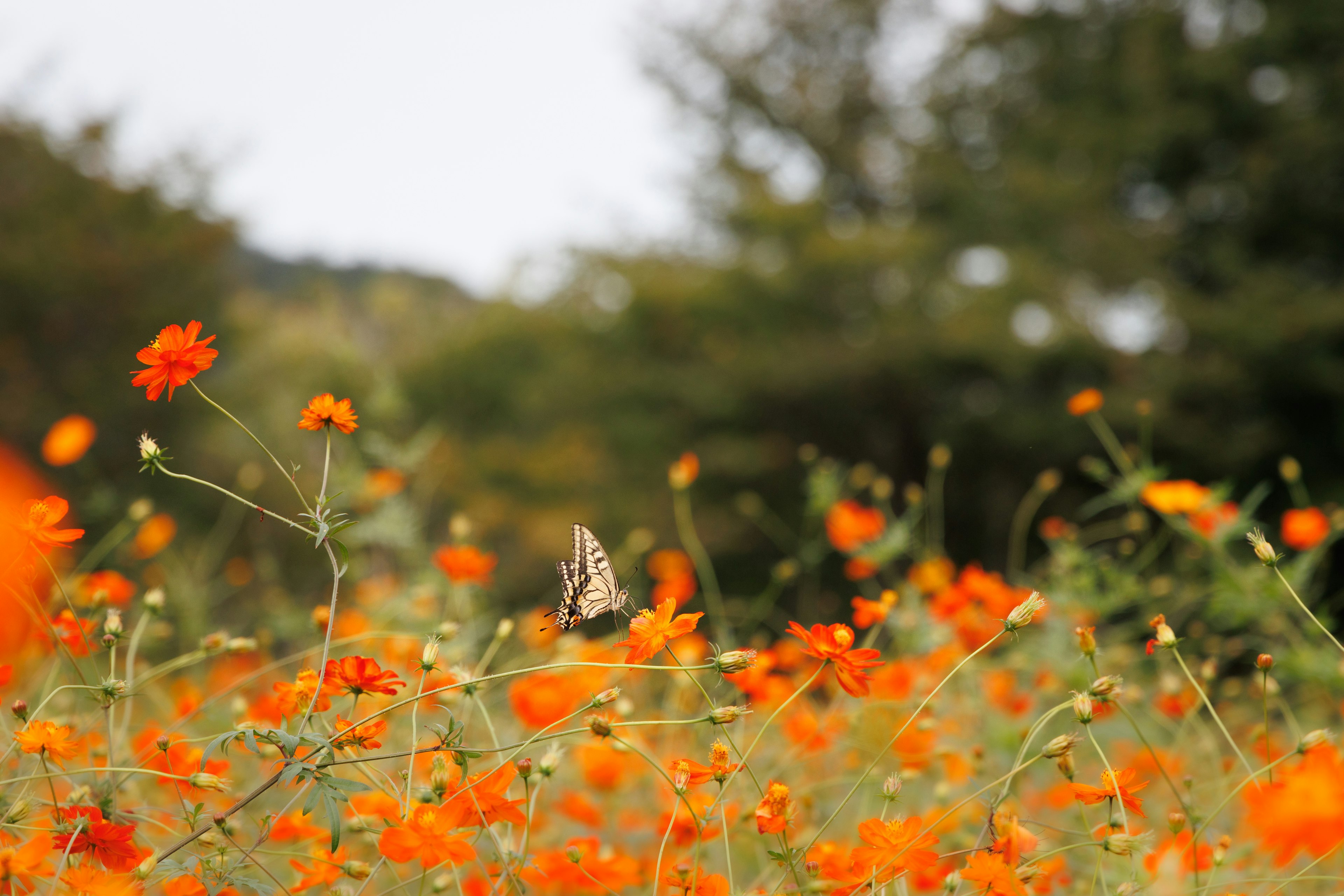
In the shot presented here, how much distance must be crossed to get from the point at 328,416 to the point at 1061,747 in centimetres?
77

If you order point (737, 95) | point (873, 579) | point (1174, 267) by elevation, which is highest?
point (737, 95)

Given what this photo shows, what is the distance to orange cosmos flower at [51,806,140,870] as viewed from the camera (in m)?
0.83

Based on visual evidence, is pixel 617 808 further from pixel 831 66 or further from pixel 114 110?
pixel 831 66

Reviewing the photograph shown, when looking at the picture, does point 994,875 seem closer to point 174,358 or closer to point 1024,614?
point 1024,614

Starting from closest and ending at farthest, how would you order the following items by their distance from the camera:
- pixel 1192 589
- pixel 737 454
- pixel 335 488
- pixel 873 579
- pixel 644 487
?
pixel 1192 589 < pixel 873 579 < pixel 335 488 < pixel 737 454 < pixel 644 487

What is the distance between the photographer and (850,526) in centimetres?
193

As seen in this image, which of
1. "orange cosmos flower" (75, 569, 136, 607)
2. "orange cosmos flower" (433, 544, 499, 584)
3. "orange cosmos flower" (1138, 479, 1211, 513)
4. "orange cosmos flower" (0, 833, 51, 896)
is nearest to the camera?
"orange cosmos flower" (0, 833, 51, 896)

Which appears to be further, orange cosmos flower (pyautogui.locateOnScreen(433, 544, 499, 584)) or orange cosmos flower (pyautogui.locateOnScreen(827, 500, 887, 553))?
orange cosmos flower (pyautogui.locateOnScreen(827, 500, 887, 553))

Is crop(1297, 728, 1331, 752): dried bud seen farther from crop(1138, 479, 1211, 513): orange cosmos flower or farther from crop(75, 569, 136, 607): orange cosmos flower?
crop(75, 569, 136, 607): orange cosmos flower

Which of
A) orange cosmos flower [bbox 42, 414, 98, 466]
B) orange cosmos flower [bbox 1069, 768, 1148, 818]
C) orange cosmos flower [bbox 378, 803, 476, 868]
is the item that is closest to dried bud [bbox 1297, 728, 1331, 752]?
orange cosmos flower [bbox 1069, 768, 1148, 818]

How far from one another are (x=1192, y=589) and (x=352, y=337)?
973 cm

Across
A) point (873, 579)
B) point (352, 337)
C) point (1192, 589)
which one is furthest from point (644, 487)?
point (1192, 589)

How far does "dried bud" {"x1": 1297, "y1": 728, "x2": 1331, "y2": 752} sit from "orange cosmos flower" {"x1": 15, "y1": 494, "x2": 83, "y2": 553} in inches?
46.4

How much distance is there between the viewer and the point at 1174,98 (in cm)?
780
